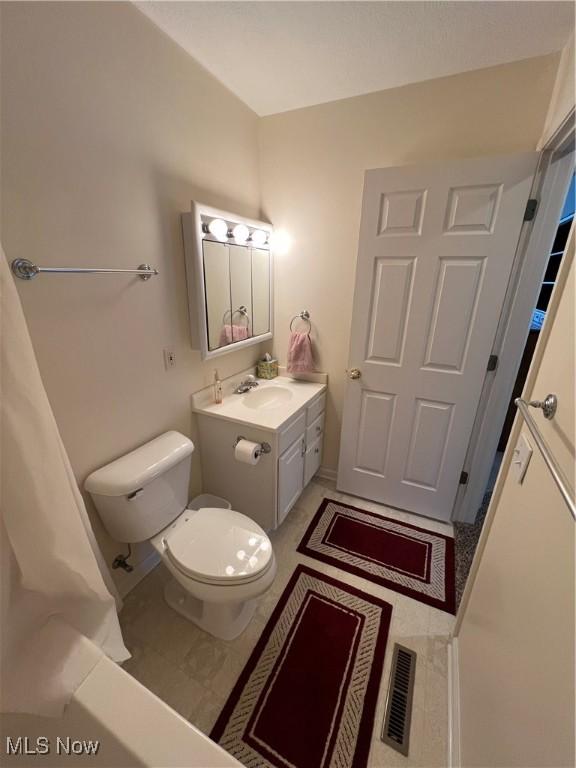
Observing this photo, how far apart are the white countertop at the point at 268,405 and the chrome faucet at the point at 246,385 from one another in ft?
0.08

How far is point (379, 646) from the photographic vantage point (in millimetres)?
1297

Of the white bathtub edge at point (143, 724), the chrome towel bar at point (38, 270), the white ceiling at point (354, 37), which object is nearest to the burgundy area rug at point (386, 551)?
the white bathtub edge at point (143, 724)

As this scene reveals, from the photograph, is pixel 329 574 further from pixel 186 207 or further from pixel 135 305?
pixel 186 207

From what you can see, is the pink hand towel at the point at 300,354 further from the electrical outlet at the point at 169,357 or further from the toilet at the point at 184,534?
the toilet at the point at 184,534

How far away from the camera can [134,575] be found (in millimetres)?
1521

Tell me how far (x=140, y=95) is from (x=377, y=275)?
1.31 metres

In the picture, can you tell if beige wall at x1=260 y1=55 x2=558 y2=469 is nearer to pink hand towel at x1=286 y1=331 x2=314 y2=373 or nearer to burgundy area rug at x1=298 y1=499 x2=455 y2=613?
pink hand towel at x1=286 y1=331 x2=314 y2=373

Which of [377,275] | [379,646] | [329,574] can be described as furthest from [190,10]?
[379,646]

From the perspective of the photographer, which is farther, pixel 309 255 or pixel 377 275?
pixel 309 255

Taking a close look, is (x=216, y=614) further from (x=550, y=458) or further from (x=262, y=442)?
(x=550, y=458)

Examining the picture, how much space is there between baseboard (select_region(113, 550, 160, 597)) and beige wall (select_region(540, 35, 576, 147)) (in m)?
2.63

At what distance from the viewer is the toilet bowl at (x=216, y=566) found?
45.2 inches

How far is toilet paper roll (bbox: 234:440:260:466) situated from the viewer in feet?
4.95

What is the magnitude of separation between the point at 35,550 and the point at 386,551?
5.49 feet
